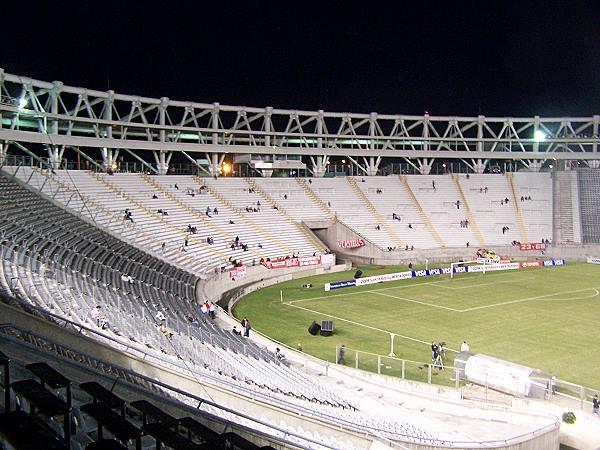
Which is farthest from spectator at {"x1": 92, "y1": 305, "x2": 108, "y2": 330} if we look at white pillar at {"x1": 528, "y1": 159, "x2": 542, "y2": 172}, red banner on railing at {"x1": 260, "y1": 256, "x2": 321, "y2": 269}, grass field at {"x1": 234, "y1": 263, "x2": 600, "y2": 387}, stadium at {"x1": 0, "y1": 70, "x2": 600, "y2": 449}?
white pillar at {"x1": 528, "y1": 159, "x2": 542, "y2": 172}

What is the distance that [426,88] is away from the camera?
8062cm

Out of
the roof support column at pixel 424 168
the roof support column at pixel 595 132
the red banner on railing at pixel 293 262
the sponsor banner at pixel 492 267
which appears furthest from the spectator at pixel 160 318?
the roof support column at pixel 595 132

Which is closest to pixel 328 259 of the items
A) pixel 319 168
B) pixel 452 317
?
pixel 319 168

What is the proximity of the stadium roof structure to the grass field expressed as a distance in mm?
20520

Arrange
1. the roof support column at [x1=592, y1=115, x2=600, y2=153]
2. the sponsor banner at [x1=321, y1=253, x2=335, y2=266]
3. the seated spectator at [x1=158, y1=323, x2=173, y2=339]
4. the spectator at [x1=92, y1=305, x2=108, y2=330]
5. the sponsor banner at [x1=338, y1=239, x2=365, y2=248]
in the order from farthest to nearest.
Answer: the roof support column at [x1=592, y1=115, x2=600, y2=153] → the sponsor banner at [x1=338, y1=239, x2=365, y2=248] → the sponsor banner at [x1=321, y1=253, x2=335, y2=266] → the seated spectator at [x1=158, y1=323, x2=173, y2=339] → the spectator at [x1=92, y1=305, x2=108, y2=330]

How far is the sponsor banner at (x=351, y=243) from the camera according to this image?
5431cm

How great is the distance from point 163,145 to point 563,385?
44.0 m

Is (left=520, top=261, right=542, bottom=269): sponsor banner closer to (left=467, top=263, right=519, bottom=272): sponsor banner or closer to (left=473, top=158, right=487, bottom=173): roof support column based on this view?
(left=467, top=263, right=519, bottom=272): sponsor banner

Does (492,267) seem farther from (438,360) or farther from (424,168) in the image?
(438,360)

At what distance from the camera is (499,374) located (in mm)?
19422

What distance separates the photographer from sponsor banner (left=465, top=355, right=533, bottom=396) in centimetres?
1881

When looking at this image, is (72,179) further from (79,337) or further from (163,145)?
(79,337)

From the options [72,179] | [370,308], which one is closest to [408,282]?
[370,308]

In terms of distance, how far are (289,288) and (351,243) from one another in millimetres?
14448
